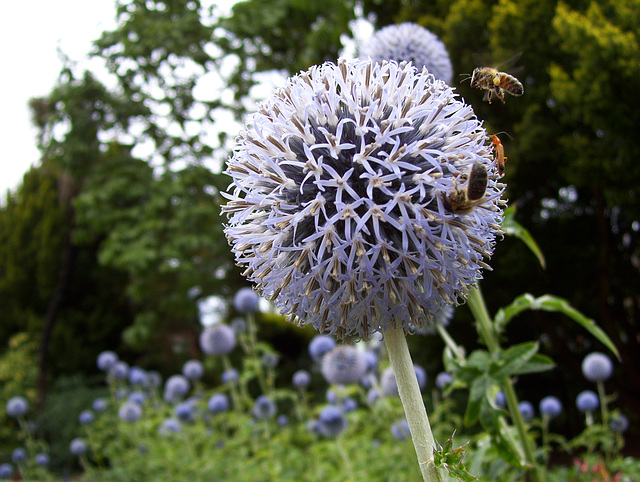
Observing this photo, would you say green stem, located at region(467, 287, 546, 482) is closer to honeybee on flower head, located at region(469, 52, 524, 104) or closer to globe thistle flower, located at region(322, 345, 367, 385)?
honeybee on flower head, located at region(469, 52, 524, 104)

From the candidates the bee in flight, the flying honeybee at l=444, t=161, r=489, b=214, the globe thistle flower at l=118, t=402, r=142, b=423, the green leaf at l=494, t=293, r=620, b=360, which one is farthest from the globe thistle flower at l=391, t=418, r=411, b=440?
the globe thistle flower at l=118, t=402, r=142, b=423

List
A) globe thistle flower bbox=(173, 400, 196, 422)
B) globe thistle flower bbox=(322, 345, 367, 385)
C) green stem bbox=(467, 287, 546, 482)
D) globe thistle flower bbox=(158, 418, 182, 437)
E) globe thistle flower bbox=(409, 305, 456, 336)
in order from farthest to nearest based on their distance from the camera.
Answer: globe thistle flower bbox=(158, 418, 182, 437)
globe thistle flower bbox=(173, 400, 196, 422)
globe thistle flower bbox=(322, 345, 367, 385)
green stem bbox=(467, 287, 546, 482)
globe thistle flower bbox=(409, 305, 456, 336)

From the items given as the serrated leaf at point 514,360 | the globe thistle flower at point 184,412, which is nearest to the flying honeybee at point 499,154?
the serrated leaf at point 514,360

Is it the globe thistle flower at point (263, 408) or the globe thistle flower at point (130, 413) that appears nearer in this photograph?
the globe thistle flower at point (263, 408)

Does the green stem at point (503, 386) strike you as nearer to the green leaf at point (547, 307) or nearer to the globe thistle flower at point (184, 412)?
the green leaf at point (547, 307)

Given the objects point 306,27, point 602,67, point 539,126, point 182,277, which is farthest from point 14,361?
point 602,67

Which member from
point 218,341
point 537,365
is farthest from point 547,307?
point 218,341
